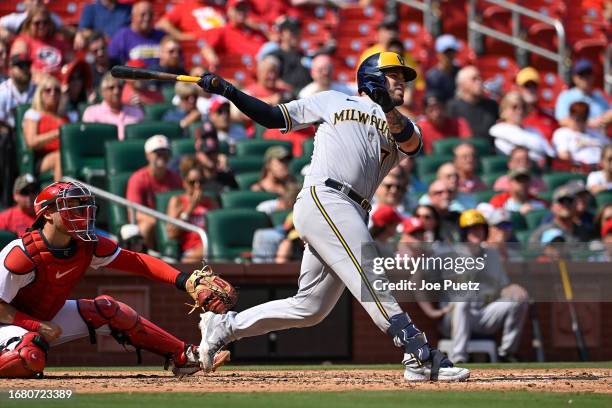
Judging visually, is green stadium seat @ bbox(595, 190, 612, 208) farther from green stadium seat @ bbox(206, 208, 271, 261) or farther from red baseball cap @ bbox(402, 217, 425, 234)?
green stadium seat @ bbox(206, 208, 271, 261)

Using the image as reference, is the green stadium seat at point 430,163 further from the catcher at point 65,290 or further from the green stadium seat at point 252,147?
the catcher at point 65,290

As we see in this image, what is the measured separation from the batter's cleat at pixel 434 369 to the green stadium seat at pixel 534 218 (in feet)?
18.9

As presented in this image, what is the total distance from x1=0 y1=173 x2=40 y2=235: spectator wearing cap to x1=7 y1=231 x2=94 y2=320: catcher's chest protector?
3.39 metres

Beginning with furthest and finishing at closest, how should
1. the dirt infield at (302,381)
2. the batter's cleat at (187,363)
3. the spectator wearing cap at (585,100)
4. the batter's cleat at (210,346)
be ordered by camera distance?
the spectator wearing cap at (585,100) < the batter's cleat at (187,363) < the batter's cleat at (210,346) < the dirt infield at (302,381)

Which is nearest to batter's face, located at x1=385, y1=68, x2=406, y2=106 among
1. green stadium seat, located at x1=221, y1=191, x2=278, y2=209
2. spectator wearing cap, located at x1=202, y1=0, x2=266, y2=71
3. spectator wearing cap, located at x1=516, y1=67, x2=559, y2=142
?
green stadium seat, located at x1=221, y1=191, x2=278, y2=209

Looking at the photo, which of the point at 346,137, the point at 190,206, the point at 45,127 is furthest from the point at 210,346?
the point at 45,127

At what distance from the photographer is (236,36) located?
623 inches

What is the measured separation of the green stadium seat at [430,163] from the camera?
549 inches

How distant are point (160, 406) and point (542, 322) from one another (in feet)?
20.4

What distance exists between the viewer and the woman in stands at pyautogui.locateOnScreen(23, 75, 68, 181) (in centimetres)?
1236

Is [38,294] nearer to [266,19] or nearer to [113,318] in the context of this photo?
[113,318]

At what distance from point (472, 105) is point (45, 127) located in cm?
519

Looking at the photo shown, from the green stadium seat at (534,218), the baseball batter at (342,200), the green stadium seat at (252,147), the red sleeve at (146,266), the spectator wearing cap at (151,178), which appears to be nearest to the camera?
the baseball batter at (342,200)

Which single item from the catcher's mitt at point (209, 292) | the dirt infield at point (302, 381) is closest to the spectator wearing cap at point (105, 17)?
the dirt infield at point (302, 381)
